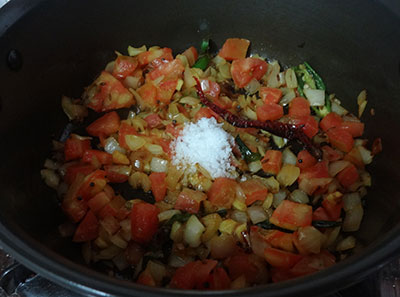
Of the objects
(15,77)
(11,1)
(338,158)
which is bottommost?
(338,158)

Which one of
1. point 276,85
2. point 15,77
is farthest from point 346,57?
point 15,77

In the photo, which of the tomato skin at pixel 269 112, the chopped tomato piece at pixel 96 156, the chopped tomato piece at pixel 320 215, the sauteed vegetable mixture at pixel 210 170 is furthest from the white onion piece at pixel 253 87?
the chopped tomato piece at pixel 96 156

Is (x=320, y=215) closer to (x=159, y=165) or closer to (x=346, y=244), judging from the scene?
(x=346, y=244)

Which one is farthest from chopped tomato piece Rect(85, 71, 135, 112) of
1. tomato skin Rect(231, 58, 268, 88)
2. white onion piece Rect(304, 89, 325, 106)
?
white onion piece Rect(304, 89, 325, 106)

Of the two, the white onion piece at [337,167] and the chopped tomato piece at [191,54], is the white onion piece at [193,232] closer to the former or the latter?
the white onion piece at [337,167]

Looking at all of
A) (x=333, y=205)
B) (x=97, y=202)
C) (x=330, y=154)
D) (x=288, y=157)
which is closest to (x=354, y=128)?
(x=330, y=154)

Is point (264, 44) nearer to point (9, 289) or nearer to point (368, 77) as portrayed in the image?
point (368, 77)

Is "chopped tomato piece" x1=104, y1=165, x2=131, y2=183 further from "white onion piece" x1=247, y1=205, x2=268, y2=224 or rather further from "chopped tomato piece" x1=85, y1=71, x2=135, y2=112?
"white onion piece" x1=247, y1=205, x2=268, y2=224
